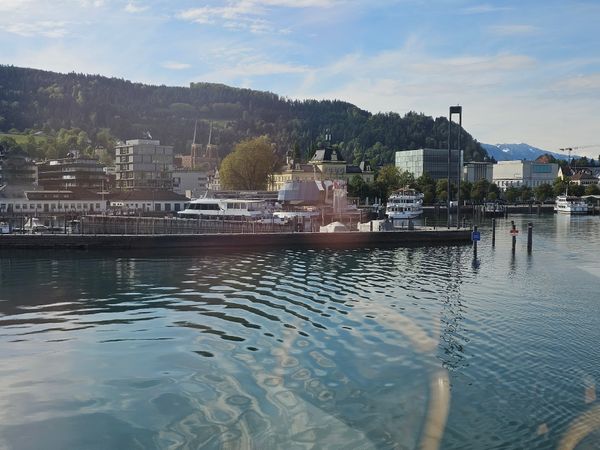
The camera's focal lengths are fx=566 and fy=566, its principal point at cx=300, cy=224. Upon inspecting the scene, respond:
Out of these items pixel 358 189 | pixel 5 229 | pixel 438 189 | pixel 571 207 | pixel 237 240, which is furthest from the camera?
pixel 438 189

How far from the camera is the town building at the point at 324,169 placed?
15488cm

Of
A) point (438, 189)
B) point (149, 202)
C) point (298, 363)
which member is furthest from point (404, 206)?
point (298, 363)

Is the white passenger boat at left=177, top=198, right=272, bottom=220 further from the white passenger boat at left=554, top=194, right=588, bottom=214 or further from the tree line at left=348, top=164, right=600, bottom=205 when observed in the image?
the white passenger boat at left=554, top=194, right=588, bottom=214

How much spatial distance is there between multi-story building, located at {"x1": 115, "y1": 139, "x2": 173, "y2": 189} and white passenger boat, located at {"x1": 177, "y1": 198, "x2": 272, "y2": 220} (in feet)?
208

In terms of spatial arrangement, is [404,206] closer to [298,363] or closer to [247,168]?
[247,168]

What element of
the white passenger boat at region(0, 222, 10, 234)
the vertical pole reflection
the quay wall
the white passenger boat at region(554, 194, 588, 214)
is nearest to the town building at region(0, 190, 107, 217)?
the white passenger boat at region(0, 222, 10, 234)

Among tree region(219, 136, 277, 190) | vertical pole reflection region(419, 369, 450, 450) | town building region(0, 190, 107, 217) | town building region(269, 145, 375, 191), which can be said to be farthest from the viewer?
town building region(269, 145, 375, 191)

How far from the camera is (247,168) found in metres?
120

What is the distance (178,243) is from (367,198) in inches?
3439

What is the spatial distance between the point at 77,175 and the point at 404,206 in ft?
262

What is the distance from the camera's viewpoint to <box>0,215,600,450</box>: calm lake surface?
14375mm

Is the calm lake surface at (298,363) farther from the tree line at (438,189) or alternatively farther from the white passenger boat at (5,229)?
the tree line at (438,189)

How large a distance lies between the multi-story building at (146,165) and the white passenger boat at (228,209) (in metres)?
63.4

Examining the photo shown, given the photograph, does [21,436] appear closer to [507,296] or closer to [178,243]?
[507,296]
